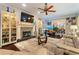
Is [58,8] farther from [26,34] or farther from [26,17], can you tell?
[26,34]

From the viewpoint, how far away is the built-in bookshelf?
7.59 feet

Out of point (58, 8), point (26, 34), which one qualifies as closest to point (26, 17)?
point (26, 34)

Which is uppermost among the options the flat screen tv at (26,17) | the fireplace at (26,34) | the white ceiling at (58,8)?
the white ceiling at (58,8)

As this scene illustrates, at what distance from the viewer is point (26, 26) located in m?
2.50

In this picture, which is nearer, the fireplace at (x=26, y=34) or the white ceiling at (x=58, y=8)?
the white ceiling at (x=58, y=8)

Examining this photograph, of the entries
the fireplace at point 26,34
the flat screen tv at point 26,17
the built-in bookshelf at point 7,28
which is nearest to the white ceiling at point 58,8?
the flat screen tv at point 26,17

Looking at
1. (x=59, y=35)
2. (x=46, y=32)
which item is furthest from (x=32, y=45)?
(x=59, y=35)

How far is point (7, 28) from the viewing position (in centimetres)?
238

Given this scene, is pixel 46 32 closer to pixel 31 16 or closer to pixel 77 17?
pixel 31 16

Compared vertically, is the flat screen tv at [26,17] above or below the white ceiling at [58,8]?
below

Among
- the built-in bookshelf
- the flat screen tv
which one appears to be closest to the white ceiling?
the flat screen tv

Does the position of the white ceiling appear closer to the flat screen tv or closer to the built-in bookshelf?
the flat screen tv

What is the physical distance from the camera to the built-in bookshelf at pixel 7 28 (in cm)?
231

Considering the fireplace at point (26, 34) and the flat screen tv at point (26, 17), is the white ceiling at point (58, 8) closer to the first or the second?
the flat screen tv at point (26, 17)
